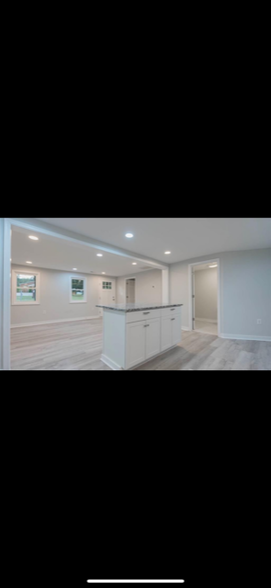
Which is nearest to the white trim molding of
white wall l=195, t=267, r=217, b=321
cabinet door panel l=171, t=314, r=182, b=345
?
cabinet door panel l=171, t=314, r=182, b=345

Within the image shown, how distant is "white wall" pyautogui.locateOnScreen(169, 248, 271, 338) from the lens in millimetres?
4008

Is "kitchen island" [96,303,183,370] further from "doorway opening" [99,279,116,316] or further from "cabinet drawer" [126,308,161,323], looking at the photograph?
"doorway opening" [99,279,116,316]

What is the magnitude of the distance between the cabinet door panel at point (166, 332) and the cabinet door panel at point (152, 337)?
0.12 metres

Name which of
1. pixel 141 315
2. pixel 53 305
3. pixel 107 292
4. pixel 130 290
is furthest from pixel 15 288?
pixel 141 315

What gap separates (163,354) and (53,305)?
16.0ft

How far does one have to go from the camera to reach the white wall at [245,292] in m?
4.01

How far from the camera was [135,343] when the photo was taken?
2.48m

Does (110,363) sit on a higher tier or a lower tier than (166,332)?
lower

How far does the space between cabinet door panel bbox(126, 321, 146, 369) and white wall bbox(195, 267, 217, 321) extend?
4781 millimetres

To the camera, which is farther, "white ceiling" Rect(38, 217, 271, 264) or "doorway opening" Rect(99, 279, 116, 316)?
"doorway opening" Rect(99, 279, 116, 316)

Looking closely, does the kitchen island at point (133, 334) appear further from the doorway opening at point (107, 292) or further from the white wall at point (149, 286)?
the doorway opening at point (107, 292)

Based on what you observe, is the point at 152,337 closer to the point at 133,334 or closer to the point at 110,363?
the point at 133,334

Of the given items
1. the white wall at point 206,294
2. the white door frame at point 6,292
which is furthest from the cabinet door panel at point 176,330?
the white wall at point 206,294
